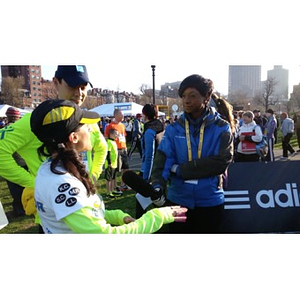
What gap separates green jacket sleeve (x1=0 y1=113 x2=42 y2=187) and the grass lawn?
2.42 m

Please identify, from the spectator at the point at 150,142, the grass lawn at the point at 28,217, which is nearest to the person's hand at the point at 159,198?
the spectator at the point at 150,142

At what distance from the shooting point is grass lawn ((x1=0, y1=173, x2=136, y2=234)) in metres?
4.03

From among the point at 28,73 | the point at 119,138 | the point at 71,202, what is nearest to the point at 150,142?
the point at 71,202

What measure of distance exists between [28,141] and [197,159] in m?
1.03

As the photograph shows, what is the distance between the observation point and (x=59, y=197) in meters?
1.16

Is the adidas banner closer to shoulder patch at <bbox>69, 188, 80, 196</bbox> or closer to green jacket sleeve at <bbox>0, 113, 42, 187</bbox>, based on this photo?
green jacket sleeve at <bbox>0, 113, 42, 187</bbox>

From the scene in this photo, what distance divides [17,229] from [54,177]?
129 inches

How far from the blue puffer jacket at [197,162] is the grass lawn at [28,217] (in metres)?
2.45

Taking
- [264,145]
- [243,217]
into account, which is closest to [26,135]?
[243,217]

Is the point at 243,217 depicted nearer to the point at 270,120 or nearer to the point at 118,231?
the point at 118,231

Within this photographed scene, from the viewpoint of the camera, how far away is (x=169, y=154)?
208 centimetres

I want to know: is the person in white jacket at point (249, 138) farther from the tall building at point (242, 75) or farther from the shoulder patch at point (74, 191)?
the shoulder patch at point (74, 191)

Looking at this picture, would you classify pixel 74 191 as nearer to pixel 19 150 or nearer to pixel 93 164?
pixel 19 150

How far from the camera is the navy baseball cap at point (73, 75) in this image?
187 cm
